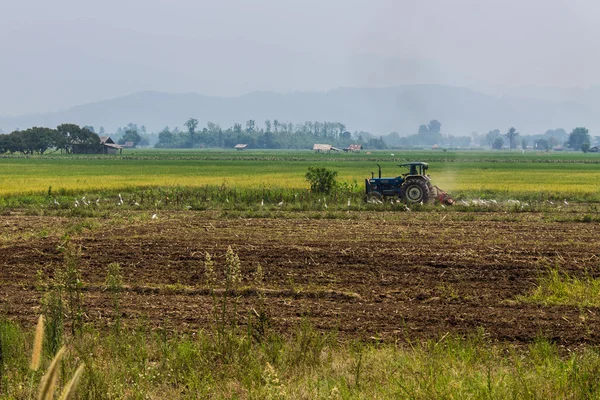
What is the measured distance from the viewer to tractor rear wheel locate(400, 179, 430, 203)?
90.7 ft

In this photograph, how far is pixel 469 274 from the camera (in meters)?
13.2

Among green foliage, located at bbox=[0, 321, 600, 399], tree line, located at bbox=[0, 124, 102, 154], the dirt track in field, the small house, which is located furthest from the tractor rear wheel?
the small house

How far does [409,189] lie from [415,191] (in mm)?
246

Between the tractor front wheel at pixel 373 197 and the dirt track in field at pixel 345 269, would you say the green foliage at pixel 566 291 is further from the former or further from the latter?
the tractor front wheel at pixel 373 197

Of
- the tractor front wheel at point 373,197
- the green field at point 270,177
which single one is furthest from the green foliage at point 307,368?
the green field at point 270,177

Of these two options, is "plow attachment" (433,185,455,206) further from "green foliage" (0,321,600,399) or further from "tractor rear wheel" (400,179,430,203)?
"green foliage" (0,321,600,399)

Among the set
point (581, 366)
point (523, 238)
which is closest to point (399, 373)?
point (581, 366)

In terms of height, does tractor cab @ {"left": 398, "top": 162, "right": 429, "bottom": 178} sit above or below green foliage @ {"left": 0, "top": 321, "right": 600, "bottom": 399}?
above

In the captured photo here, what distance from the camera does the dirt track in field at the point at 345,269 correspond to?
9938 millimetres

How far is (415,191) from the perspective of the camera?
2773 centimetres

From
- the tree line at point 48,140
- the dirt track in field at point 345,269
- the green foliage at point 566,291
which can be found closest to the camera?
the dirt track in field at point 345,269

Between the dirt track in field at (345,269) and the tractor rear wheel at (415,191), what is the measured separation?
4.88 m

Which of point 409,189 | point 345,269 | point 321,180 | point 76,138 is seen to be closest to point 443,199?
point 409,189

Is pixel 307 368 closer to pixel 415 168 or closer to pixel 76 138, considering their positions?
pixel 415 168
